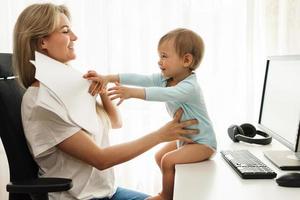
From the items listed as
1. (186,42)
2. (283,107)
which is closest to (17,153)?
(186,42)

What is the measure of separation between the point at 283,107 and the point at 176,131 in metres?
0.44

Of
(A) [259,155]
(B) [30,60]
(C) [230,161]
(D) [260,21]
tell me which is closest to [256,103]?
(D) [260,21]

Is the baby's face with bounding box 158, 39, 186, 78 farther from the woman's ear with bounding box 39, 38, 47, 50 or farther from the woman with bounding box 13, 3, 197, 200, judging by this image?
the woman's ear with bounding box 39, 38, 47, 50

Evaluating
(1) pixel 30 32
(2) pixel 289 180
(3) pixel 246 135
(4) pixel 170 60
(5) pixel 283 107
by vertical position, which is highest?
(1) pixel 30 32

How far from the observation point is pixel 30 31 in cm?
131

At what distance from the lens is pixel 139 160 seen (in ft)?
8.12

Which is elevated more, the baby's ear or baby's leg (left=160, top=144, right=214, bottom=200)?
the baby's ear

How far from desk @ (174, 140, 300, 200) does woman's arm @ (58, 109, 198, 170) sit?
0.41 ft

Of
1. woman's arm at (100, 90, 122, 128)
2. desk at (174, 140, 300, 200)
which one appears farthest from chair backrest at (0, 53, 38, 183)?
desk at (174, 140, 300, 200)

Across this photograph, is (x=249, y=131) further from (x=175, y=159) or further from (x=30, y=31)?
(x=30, y=31)

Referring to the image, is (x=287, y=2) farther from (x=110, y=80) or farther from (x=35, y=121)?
(x=35, y=121)

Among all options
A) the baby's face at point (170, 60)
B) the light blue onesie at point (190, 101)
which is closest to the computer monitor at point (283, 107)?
the light blue onesie at point (190, 101)

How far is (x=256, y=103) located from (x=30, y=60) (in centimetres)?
152

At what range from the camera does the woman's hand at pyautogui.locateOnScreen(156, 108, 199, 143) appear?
1348 millimetres
